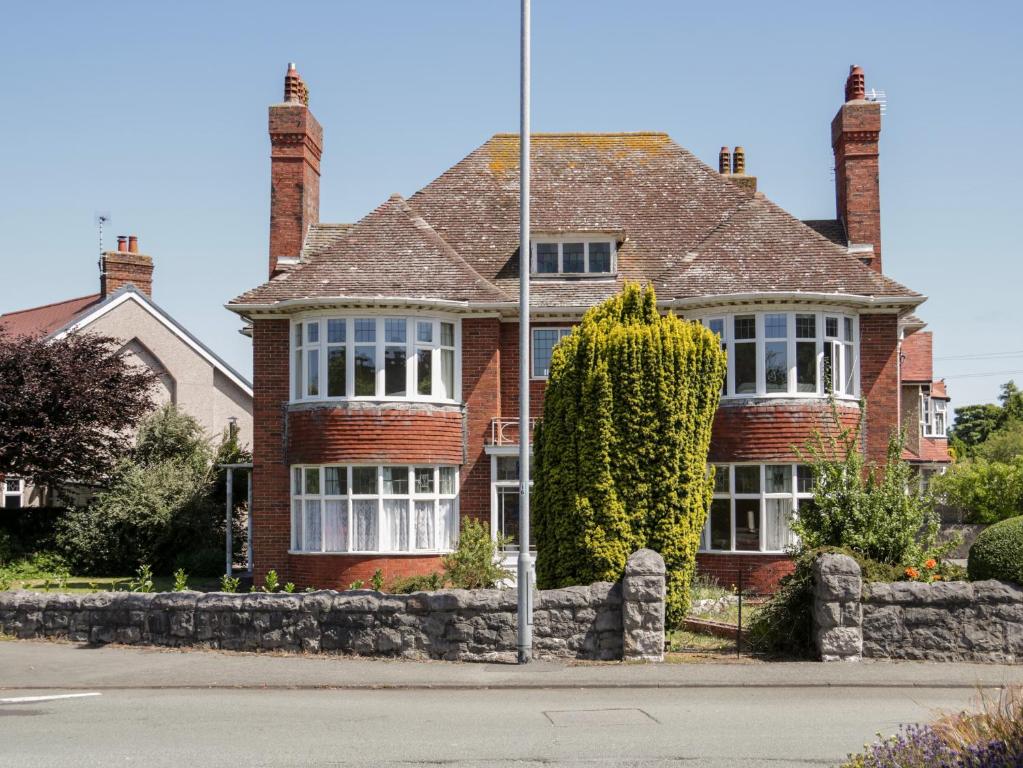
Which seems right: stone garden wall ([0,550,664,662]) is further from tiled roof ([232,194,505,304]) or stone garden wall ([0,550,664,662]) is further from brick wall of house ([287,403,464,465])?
tiled roof ([232,194,505,304])

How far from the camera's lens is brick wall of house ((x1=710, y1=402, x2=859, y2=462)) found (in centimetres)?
2392

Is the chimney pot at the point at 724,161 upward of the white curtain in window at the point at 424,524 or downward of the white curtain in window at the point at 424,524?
upward

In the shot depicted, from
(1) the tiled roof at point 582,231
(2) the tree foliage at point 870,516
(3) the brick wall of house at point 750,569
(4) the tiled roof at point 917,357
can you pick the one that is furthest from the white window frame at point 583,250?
(4) the tiled roof at point 917,357

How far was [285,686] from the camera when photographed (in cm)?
1438

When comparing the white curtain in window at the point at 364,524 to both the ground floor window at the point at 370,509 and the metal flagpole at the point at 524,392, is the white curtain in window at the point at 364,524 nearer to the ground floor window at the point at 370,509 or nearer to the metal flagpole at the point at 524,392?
the ground floor window at the point at 370,509

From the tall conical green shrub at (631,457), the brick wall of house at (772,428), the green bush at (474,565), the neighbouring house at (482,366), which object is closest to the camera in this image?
the tall conical green shrub at (631,457)

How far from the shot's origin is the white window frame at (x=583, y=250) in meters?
26.4

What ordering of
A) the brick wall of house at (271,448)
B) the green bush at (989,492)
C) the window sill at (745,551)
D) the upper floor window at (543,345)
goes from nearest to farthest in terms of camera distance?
the window sill at (745,551)
the brick wall of house at (271,448)
the upper floor window at (543,345)
the green bush at (989,492)

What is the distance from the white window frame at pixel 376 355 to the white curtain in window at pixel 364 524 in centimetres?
209

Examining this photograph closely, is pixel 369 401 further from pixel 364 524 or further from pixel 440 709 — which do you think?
pixel 440 709

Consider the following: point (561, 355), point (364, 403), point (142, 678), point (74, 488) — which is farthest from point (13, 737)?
point (74, 488)

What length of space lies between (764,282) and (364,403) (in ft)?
26.7

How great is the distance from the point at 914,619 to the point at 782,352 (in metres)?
9.02

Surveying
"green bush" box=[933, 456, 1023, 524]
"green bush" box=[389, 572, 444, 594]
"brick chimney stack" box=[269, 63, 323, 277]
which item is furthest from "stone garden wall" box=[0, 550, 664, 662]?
"green bush" box=[933, 456, 1023, 524]
